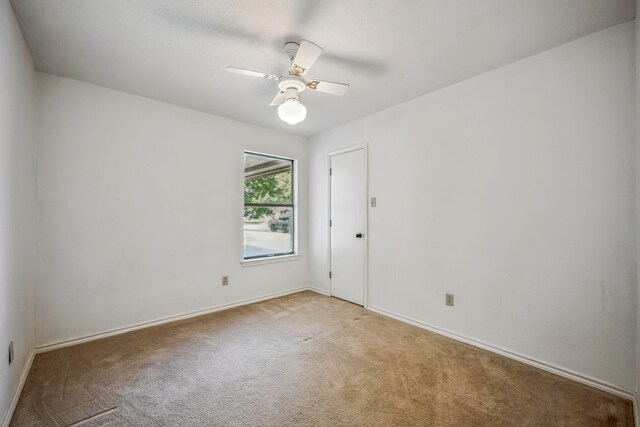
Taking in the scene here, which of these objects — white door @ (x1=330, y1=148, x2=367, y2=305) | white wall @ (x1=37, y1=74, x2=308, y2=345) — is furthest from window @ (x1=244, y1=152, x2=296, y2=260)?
white door @ (x1=330, y1=148, x2=367, y2=305)

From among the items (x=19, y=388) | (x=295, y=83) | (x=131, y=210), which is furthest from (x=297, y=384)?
(x=131, y=210)

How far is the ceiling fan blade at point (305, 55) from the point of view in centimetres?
180

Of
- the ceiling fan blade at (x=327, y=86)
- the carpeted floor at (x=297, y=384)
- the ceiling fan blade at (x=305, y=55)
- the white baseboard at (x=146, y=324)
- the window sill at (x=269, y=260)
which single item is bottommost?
the carpeted floor at (x=297, y=384)

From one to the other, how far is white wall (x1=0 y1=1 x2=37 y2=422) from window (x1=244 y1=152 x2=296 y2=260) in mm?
2125

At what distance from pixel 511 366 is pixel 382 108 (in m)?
2.86

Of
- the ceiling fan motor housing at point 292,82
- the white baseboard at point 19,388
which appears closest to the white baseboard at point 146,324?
the white baseboard at point 19,388

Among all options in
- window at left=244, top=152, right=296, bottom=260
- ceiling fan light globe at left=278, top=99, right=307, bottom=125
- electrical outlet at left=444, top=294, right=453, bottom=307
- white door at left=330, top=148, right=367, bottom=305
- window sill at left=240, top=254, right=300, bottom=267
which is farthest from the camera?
window at left=244, top=152, right=296, bottom=260

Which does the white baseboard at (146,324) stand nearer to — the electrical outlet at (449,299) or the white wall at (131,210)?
the white wall at (131,210)

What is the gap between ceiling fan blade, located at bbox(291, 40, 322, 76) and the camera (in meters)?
1.80

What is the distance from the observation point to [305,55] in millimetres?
1888

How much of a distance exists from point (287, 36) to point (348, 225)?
8.13 feet

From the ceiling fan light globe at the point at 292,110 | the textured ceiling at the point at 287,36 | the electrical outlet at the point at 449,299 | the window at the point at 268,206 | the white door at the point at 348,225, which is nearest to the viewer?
the textured ceiling at the point at 287,36

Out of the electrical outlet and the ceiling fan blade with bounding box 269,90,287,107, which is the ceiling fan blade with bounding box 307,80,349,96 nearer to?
the ceiling fan blade with bounding box 269,90,287,107

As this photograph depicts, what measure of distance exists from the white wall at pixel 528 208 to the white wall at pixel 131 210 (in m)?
2.14
